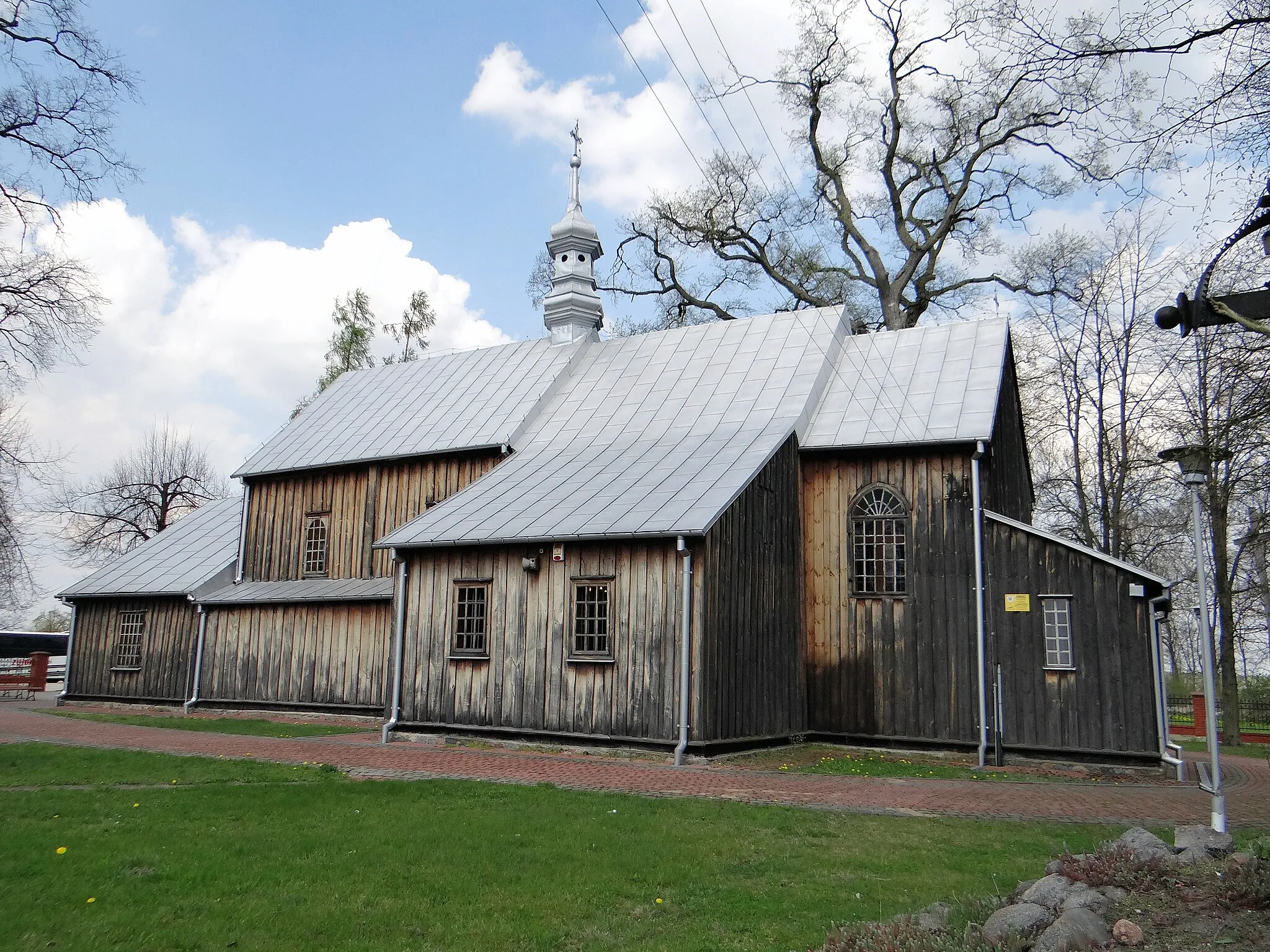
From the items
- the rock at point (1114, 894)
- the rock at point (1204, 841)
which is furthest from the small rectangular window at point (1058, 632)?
the rock at point (1114, 894)

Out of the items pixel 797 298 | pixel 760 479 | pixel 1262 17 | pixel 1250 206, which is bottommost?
pixel 760 479

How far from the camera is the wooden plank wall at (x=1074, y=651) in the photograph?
1456cm

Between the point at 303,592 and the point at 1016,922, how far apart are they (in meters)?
18.2

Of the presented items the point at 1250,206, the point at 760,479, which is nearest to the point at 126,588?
the point at 760,479

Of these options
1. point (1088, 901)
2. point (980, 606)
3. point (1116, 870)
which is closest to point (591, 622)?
point (980, 606)

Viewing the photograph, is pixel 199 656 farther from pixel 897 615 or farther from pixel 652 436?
pixel 897 615

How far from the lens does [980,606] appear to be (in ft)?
51.2

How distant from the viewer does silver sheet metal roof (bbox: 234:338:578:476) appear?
21.3 m

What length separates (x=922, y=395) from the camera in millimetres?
17672

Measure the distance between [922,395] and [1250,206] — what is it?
30.3ft

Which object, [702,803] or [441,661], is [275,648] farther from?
[702,803]

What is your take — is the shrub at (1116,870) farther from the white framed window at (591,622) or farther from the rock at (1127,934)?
the white framed window at (591,622)

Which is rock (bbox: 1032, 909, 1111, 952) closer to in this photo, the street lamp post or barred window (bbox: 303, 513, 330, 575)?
the street lamp post

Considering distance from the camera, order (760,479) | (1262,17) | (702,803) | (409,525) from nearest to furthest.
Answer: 1. (1262,17)
2. (702,803)
3. (760,479)
4. (409,525)
